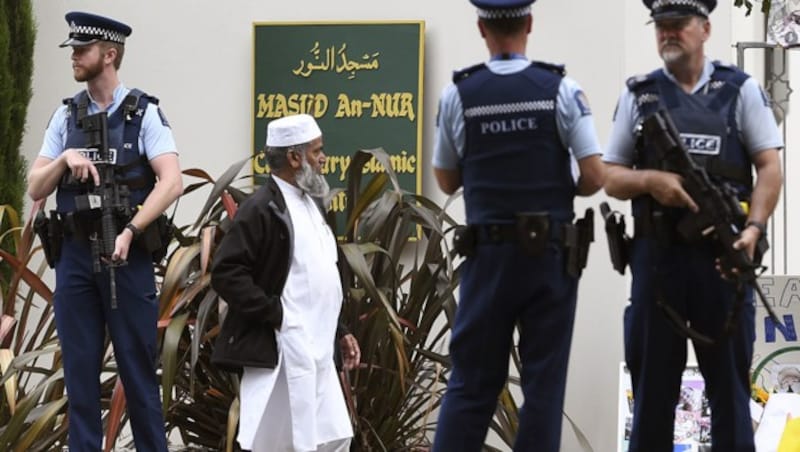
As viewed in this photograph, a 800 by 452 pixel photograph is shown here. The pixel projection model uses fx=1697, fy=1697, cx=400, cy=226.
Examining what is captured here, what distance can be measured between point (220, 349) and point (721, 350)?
221 centimetres

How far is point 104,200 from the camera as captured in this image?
6.88 meters

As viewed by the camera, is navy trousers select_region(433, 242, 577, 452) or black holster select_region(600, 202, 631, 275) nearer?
navy trousers select_region(433, 242, 577, 452)

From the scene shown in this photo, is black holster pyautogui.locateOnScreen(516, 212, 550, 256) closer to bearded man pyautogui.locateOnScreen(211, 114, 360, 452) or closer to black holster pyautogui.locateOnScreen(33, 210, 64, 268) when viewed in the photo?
bearded man pyautogui.locateOnScreen(211, 114, 360, 452)

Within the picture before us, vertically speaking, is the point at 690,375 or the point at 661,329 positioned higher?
the point at 661,329

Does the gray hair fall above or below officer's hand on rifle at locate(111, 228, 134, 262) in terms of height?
above

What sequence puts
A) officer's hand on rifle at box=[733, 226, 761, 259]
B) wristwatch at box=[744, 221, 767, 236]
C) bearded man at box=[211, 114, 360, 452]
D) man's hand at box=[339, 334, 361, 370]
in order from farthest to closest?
man's hand at box=[339, 334, 361, 370]
bearded man at box=[211, 114, 360, 452]
wristwatch at box=[744, 221, 767, 236]
officer's hand on rifle at box=[733, 226, 761, 259]

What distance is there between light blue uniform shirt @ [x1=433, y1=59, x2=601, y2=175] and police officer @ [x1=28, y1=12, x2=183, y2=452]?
183cm

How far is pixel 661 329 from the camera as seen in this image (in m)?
5.46

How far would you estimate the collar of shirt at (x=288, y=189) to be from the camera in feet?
22.8

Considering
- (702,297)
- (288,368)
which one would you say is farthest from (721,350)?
(288,368)

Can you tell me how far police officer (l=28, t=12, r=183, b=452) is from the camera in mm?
6934

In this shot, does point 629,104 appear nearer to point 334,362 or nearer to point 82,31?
point 334,362

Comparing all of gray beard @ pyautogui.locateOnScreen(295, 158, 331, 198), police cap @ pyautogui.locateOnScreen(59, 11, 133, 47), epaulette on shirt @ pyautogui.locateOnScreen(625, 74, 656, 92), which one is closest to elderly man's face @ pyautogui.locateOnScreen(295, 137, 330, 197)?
gray beard @ pyautogui.locateOnScreen(295, 158, 331, 198)

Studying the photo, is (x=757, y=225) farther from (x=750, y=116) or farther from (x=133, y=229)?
(x=133, y=229)
